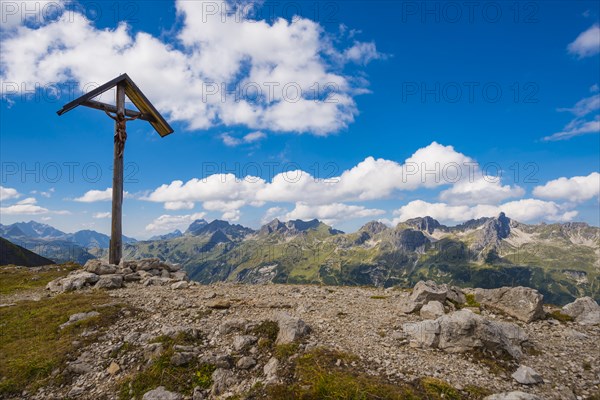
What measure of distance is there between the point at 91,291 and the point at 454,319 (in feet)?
64.1

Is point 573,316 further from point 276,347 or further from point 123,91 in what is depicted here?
point 123,91

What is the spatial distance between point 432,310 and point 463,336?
3939mm

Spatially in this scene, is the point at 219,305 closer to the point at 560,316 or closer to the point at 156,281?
the point at 156,281

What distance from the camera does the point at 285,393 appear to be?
799cm

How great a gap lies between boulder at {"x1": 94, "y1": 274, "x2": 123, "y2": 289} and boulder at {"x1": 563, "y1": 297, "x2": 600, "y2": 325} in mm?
25307

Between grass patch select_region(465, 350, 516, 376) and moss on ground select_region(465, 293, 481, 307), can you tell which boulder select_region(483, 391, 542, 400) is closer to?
grass patch select_region(465, 350, 516, 376)

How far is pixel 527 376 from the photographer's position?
30.0 feet

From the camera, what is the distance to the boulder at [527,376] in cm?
906

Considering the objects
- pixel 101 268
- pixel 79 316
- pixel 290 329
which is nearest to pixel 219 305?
pixel 290 329

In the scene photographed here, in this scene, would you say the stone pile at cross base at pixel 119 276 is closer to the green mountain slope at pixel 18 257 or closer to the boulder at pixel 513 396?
the boulder at pixel 513 396

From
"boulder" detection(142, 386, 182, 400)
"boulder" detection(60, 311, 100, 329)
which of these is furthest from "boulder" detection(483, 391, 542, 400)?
"boulder" detection(60, 311, 100, 329)

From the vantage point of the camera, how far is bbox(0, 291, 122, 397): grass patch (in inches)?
401

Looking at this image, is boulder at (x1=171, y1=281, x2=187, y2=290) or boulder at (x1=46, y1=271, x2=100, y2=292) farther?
boulder at (x1=46, y1=271, x2=100, y2=292)

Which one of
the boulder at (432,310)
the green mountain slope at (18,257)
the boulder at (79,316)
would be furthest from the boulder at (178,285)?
the green mountain slope at (18,257)
